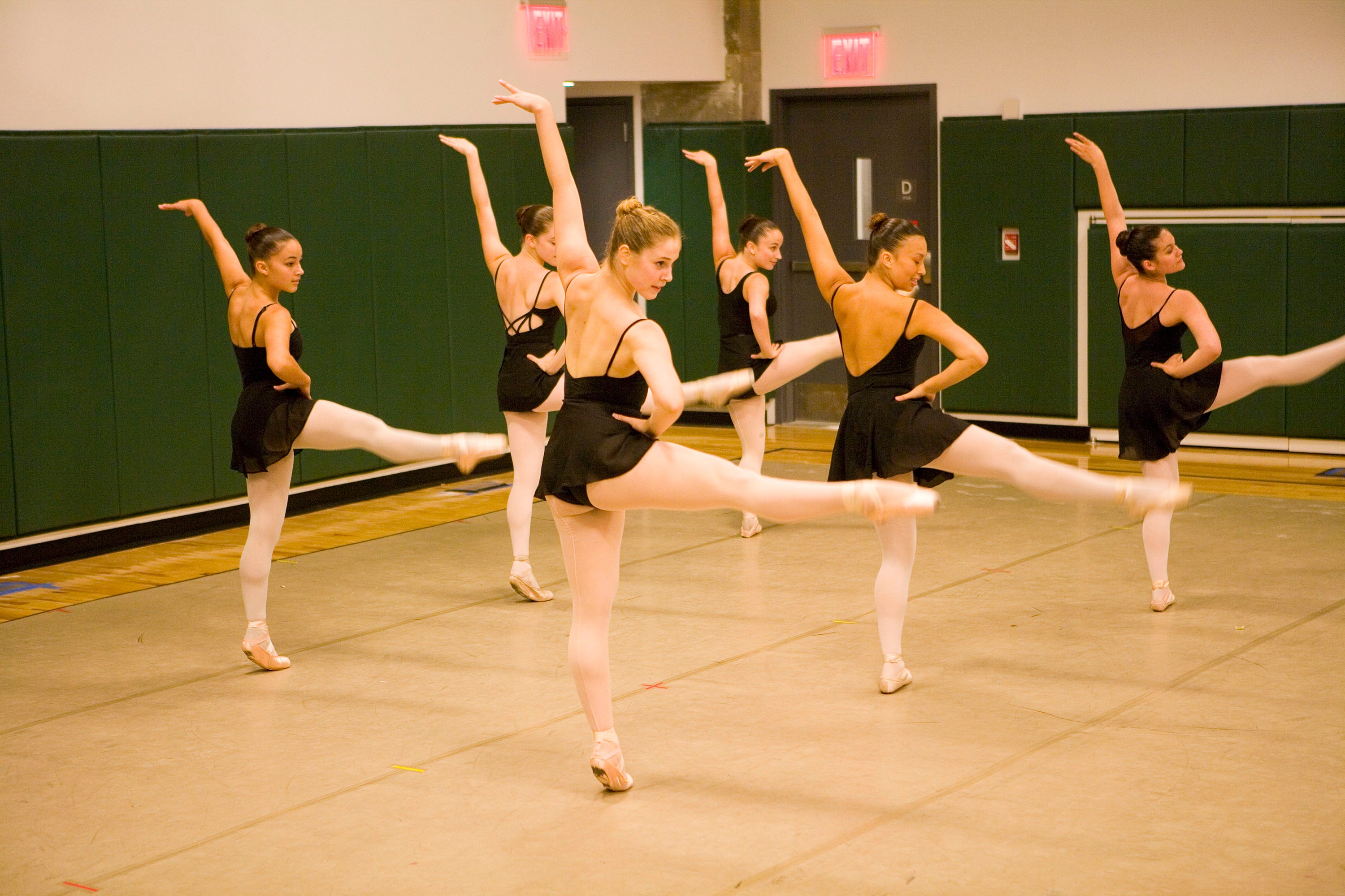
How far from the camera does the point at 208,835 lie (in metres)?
4.18

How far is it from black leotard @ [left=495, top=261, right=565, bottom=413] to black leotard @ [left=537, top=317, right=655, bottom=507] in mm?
2523

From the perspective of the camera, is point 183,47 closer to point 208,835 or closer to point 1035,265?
point 208,835

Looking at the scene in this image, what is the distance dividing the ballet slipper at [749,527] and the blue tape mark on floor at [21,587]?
140 inches

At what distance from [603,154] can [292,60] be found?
385 cm

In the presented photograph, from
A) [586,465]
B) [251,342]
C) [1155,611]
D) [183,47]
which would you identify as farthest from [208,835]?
[183,47]

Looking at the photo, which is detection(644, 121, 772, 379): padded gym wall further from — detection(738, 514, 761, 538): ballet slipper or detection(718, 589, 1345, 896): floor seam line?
detection(718, 589, 1345, 896): floor seam line

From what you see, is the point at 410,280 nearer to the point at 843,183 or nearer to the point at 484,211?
the point at 484,211

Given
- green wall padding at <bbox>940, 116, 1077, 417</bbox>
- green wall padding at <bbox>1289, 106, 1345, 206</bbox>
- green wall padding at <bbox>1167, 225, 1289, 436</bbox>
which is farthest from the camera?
green wall padding at <bbox>940, 116, 1077, 417</bbox>

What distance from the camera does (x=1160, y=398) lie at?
20.1 feet

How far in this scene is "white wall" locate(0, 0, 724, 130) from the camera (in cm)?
750

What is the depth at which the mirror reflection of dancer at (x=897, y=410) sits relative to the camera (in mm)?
4781

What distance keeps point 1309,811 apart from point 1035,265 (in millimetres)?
7075

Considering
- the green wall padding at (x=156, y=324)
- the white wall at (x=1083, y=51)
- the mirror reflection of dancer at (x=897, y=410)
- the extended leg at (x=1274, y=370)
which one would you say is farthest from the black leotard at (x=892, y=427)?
the white wall at (x=1083, y=51)

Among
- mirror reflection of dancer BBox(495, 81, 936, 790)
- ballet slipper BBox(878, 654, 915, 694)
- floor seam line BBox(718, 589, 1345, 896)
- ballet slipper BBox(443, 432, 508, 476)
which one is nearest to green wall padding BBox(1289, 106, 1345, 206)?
floor seam line BBox(718, 589, 1345, 896)
